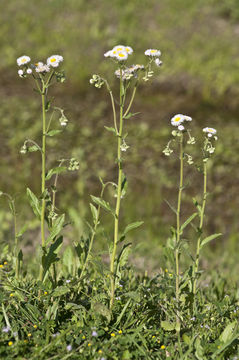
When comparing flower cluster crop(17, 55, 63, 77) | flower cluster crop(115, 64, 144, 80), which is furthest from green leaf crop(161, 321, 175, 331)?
flower cluster crop(17, 55, 63, 77)

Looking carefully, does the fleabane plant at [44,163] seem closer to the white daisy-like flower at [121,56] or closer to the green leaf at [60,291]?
the green leaf at [60,291]

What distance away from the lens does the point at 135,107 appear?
848 centimetres

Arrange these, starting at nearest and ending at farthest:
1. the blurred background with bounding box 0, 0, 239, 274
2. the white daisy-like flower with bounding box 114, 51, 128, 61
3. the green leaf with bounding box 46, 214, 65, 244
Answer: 1. the white daisy-like flower with bounding box 114, 51, 128, 61
2. the green leaf with bounding box 46, 214, 65, 244
3. the blurred background with bounding box 0, 0, 239, 274

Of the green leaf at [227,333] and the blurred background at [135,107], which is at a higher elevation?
the green leaf at [227,333]

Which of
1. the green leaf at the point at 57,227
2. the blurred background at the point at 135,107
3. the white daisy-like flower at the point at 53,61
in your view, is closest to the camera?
the white daisy-like flower at the point at 53,61

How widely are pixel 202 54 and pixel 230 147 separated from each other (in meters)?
3.68

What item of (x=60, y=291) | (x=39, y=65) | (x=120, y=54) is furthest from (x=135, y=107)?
(x=60, y=291)

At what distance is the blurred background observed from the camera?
5641 millimetres

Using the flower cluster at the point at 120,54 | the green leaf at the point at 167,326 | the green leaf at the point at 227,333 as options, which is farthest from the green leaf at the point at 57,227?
the green leaf at the point at 227,333

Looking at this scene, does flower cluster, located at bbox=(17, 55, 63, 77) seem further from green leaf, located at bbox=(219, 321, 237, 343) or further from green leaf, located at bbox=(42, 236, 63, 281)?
green leaf, located at bbox=(219, 321, 237, 343)

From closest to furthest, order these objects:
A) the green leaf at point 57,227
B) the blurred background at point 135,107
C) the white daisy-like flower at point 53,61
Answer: the white daisy-like flower at point 53,61
the green leaf at point 57,227
the blurred background at point 135,107

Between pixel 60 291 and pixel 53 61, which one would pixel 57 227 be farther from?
pixel 53 61

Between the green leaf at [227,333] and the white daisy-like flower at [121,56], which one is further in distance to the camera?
the green leaf at [227,333]

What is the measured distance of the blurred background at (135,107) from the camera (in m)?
5.64
